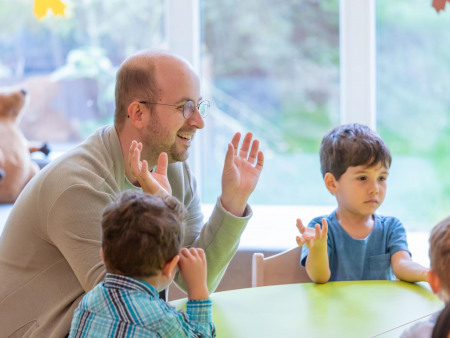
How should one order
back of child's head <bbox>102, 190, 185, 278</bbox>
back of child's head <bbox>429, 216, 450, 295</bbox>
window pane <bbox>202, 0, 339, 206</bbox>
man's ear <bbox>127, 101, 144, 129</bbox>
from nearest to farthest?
back of child's head <bbox>429, 216, 450, 295</bbox>, back of child's head <bbox>102, 190, 185, 278</bbox>, man's ear <bbox>127, 101, 144, 129</bbox>, window pane <bbox>202, 0, 339, 206</bbox>

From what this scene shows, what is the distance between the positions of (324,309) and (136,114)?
0.68 meters

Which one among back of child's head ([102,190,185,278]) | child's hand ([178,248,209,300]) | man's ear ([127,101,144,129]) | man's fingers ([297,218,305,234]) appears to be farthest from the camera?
man's ear ([127,101,144,129])

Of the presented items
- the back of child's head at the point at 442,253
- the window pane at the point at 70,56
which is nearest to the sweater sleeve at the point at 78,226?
the back of child's head at the point at 442,253

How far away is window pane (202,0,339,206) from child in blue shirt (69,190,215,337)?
180cm

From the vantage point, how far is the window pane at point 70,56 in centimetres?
318

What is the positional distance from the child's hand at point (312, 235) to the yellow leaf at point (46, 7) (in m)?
1.91

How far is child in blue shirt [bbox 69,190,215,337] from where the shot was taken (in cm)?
121

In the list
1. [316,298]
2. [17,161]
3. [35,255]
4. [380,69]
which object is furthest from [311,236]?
[17,161]

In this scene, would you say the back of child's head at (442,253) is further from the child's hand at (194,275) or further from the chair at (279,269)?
the chair at (279,269)

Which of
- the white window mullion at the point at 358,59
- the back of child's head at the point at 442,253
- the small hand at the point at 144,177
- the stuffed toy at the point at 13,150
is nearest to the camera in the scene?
the back of child's head at the point at 442,253

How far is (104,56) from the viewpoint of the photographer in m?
3.21

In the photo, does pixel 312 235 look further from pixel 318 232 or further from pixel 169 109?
pixel 169 109

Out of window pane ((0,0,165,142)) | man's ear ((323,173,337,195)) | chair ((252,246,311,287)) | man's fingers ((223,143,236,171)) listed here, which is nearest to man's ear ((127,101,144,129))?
man's fingers ((223,143,236,171))

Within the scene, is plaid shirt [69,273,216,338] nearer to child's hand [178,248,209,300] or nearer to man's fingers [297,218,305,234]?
child's hand [178,248,209,300]
